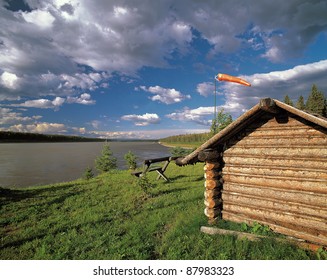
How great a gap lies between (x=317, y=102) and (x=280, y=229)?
6761 centimetres

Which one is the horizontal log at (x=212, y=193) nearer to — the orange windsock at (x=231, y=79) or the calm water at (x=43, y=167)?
the orange windsock at (x=231, y=79)

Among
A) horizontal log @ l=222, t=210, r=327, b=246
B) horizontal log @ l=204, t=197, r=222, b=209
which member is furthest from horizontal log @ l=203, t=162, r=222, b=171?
horizontal log @ l=222, t=210, r=327, b=246

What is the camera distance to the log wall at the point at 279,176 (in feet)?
18.1

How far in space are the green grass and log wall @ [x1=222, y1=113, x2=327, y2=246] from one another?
2.13 ft

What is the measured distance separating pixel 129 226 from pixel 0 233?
4.51 m

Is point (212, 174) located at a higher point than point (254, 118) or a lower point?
lower

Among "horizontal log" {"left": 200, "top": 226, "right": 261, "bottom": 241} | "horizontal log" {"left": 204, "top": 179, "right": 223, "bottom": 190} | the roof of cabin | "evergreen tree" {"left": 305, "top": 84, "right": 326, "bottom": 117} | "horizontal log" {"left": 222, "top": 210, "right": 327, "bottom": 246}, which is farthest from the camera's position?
"evergreen tree" {"left": 305, "top": 84, "right": 326, "bottom": 117}

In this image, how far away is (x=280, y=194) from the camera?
241 inches

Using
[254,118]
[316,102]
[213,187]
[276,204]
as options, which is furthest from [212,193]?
[316,102]

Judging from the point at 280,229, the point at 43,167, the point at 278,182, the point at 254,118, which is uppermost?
the point at 254,118

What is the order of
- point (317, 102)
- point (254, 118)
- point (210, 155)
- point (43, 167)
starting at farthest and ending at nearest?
point (317, 102) → point (43, 167) → point (210, 155) → point (254, 118)

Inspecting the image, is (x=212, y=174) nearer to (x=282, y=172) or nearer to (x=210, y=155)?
(x=210, y=155)

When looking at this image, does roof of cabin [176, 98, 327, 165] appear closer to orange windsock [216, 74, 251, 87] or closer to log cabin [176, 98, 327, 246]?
log cabin [176, 98, 327, 246]

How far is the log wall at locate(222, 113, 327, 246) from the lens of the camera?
5504 millimetres
